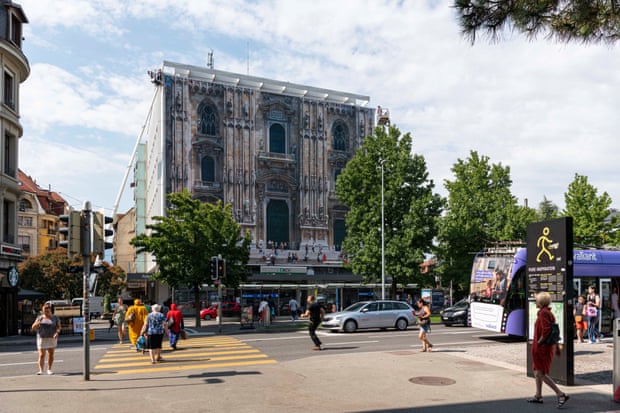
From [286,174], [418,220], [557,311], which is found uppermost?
[286,174]

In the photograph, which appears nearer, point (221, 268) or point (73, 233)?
point (73, 233)

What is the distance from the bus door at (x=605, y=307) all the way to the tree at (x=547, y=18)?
45.6 ft

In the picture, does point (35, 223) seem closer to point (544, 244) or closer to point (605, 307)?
point (605, 307)

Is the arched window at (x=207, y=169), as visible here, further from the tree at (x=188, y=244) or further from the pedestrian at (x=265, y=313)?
the pedestrian at (x=265, y=313)

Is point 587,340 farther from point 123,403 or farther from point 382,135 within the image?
point 382,135

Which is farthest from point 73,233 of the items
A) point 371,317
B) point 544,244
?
point 371,317

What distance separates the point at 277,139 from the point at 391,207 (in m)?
18.1

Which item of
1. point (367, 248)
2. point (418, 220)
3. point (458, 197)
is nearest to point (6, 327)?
point (367, 248)

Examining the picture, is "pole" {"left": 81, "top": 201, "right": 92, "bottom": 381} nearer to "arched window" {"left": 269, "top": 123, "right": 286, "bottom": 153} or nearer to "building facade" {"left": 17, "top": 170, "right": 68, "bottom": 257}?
"arched window" {"left": 269, "top": 123, "right": 286, "bottom": 153}

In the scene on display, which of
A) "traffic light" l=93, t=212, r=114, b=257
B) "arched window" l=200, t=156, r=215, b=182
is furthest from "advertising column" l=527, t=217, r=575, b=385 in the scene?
"arched window" l=200, t=156, r=215, b=182

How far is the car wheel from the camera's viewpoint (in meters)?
25.1

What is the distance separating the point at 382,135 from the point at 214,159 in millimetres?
16743

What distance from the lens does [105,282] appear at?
179ft

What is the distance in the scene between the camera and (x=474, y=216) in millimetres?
40219
